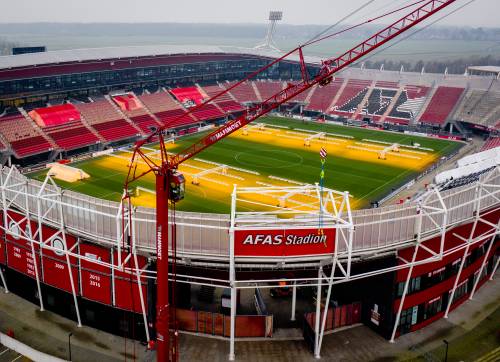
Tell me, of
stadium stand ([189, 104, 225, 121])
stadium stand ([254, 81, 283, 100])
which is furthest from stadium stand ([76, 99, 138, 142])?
stadium stand ([254, 81, 283, 100])

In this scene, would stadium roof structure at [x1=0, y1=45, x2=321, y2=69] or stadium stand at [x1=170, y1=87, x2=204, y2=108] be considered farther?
stadium stand at [x1=170, y1=87, x2=204, y2=108]

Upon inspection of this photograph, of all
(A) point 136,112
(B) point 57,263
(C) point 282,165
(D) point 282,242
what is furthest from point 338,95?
(D) point 282,242

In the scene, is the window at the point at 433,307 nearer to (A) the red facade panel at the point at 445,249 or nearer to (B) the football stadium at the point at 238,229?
(B) the football stadium at the point at 238,229

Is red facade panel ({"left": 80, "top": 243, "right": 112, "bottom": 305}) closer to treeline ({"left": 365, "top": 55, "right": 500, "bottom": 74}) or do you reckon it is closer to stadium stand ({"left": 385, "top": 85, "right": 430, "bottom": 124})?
stadium stand ({"left": 385, "top": 85, "right": 430, "bottom": 124})

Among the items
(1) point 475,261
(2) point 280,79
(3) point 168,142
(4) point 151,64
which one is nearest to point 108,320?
(1) point 475,261

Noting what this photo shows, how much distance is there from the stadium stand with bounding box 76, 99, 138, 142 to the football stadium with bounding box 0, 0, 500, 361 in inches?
33.8

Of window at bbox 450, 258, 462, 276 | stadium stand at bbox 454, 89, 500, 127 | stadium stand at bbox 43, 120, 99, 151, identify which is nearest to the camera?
window at bbox 450, 258, 462, 276

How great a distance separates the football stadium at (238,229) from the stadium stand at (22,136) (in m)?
0.30

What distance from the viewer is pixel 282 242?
29.7 metres

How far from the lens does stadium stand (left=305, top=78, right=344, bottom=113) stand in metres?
120

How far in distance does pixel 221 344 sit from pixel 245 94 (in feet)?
322

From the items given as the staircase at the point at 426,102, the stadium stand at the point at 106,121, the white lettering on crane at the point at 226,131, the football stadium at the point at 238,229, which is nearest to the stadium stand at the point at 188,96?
the stadium stand at the point at 106,121

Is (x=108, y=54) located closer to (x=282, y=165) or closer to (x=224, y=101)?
(x=224, y=101)

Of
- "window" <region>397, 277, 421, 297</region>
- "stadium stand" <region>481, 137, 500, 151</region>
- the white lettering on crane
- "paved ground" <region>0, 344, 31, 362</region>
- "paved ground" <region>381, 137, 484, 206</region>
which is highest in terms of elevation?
the white lettering on crane
